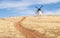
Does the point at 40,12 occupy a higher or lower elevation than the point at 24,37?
higher

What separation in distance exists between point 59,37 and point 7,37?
873 centimetres

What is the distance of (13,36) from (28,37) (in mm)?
3114

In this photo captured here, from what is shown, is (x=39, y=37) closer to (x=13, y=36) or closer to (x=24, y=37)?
(x=24, y=37)

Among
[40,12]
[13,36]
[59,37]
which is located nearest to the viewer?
[59,37]

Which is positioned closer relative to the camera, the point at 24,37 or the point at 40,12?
the point at 24,37

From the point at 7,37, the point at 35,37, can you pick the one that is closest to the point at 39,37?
the point at 35,37

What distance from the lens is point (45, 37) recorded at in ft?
111

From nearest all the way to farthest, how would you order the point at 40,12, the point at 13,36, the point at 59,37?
1. the point at 59,37
2. the point at 13,36
3. the point at 40,12

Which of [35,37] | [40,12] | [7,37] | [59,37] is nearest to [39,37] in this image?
[35,37]

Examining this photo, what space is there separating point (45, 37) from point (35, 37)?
1.61 meters

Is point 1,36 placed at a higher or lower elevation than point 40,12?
lower

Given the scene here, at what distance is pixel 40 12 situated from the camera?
95.8 meters

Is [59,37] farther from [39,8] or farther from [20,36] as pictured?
[39,8]

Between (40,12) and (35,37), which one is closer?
(35,37)
